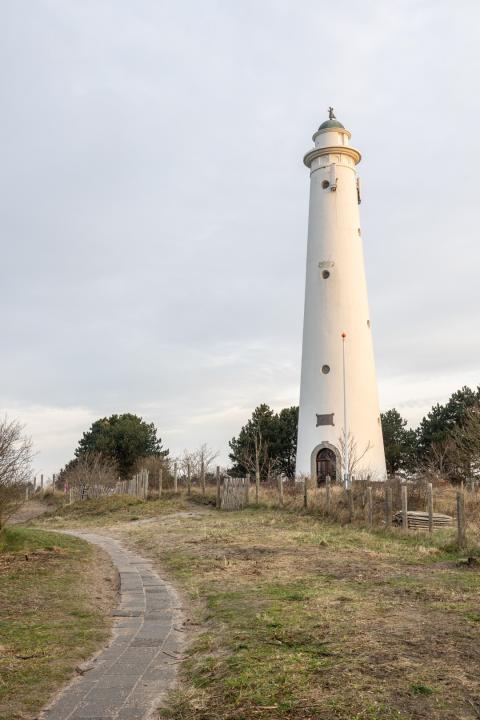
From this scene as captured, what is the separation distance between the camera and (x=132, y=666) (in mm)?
5824

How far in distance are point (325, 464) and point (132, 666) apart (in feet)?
71.2

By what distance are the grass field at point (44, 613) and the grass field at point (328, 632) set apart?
1075mm

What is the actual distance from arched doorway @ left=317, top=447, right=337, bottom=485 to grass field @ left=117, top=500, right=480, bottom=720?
512 inches

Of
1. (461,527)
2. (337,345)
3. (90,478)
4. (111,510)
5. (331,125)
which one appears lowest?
(111,510)

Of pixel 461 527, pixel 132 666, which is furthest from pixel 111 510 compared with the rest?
pixel 132 666

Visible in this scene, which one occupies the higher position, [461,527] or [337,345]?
[337,345]

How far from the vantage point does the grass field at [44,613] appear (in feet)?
17.5

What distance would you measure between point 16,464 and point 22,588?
5083 mm

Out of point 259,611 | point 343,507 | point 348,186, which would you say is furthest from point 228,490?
point 259,611

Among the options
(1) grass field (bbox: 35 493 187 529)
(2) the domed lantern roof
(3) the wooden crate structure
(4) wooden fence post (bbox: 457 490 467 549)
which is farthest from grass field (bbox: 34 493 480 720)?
(2) the domed lantern roof

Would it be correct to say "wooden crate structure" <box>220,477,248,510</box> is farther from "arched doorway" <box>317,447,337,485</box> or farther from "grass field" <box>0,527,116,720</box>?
"grass field" <box>0,527,116,720</box>

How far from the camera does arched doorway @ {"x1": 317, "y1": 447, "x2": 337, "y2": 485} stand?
26.7 meters

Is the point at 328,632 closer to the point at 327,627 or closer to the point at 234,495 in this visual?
the point at 327,627

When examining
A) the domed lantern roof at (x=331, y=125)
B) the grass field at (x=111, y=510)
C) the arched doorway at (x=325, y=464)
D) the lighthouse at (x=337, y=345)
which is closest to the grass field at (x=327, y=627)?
the grass field at (x=111, y=510)
